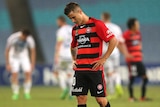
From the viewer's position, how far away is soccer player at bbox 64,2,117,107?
431 inches

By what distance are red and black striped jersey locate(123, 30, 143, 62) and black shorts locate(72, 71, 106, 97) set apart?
21.2ft

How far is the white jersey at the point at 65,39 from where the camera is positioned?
61.7 ft

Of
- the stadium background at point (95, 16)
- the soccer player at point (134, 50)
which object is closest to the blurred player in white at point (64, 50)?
the soccer player at point (134, 50)

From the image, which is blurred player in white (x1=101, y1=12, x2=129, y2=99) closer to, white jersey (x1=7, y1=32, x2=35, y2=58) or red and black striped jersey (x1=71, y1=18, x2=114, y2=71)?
white jersey (x1=7, y1=32, x2=35, y2=58)

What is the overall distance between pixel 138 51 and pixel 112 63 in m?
1.13

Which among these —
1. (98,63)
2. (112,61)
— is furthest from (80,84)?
(112,61)

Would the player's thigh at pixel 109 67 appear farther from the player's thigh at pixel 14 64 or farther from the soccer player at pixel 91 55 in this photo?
the soccer player at pixel 91 55

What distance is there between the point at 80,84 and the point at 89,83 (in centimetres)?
16

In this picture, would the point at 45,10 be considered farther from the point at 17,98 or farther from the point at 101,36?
the point at 101,36

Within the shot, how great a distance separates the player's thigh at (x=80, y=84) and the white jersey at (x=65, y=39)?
7699mm

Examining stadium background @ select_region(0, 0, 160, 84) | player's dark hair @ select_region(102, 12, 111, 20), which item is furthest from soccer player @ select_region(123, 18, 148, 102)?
stadium background @ select_region(0, 0, 160, 84)

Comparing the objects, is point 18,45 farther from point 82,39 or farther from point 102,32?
point 102,32

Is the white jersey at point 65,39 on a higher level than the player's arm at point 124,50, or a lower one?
higher

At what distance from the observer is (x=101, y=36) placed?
35.9 feet
